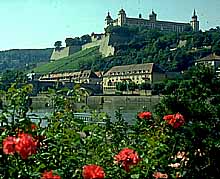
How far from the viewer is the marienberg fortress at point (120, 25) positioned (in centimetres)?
12385

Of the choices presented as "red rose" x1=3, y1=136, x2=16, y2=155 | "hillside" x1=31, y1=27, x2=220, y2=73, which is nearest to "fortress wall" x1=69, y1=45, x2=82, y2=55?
"hillside" x1=31, y1=27, x2=220, y2=73

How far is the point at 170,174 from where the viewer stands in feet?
11.1

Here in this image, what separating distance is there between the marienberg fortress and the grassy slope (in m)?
2.37

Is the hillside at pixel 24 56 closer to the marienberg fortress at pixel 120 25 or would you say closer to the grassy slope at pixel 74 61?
the marienberg fortress at pixel 120 25

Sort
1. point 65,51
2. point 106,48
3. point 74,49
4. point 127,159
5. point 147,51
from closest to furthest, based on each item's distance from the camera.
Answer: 1. point 127,159
2. point 147,51
3. point 106,48
4. point 74,49
5. point 65,51

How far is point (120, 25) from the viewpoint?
14025cm

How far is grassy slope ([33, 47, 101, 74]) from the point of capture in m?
118

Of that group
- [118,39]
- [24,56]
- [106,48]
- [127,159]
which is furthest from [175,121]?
[24,56]

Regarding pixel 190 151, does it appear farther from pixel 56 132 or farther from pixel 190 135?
pixel 56 132

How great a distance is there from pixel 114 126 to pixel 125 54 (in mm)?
109251

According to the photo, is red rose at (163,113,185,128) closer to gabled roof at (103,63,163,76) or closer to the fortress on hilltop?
gabled roof at (103,63,163,76)

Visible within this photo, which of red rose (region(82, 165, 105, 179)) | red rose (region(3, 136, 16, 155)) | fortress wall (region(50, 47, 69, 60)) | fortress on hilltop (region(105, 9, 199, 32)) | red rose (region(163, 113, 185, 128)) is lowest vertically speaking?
red rose (region(82, 165, 105, 179))

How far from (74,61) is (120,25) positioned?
21800 mm

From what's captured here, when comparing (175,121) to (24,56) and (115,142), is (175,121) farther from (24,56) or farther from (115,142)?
(24,56)
